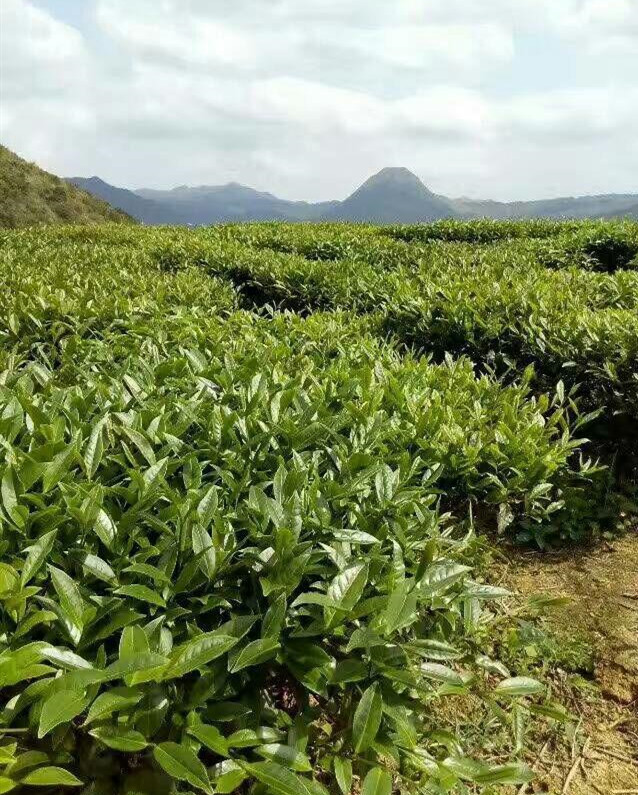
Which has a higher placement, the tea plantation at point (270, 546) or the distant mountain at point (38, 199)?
the distant mountain at point (38, 199)

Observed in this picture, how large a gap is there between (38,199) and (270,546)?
1623 inches

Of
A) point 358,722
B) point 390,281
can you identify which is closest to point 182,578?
point 358,722

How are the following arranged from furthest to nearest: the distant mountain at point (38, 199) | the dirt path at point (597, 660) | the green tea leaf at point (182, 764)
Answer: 1. the distant mountain at point (38, 199)
2. the dirt path at point (597, 660)
3. the green tea leaf at point (182, 764)

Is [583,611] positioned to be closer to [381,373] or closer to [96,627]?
[381,373]

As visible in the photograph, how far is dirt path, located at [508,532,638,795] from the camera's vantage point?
92.0 inches

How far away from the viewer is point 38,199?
3838 centimetres

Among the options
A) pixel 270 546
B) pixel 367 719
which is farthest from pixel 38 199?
pixel 367 719

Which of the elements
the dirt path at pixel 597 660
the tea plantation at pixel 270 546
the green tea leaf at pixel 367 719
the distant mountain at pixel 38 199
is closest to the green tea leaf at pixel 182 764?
the tea plantation at pixel 270 546

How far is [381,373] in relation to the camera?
3367mm

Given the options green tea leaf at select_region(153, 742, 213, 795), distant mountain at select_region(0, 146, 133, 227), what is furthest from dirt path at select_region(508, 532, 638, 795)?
distant mountain at select_region(0, 146, 133, 227)

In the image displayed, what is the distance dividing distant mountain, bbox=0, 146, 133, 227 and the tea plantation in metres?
36.5

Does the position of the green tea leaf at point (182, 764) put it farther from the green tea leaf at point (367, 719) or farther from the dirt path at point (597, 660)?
the dirt path at point (597, 660)

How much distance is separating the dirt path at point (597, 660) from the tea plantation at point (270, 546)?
0.42 feet

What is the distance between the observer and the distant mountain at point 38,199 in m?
37.0
